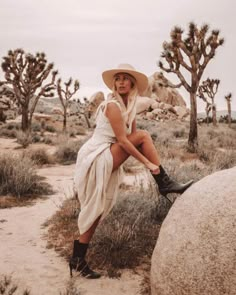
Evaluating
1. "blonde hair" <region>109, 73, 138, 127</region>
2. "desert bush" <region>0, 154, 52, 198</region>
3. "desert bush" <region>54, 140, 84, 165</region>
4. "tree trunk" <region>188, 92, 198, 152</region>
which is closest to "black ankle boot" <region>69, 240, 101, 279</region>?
"blonde hair" <region>109, 73, 138, 127</region>

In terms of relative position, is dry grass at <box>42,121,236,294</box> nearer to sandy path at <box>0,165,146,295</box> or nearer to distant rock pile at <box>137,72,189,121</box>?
sandy path at <box>0,165,146,295</box>

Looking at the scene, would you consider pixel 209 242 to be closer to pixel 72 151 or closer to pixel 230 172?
pixel 230 172

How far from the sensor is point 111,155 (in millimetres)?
3326

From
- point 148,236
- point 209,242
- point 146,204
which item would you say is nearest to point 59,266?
point 148,236

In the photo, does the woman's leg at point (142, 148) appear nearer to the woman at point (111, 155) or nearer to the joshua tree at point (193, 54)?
the woman at point (111, 155)

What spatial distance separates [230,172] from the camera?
2816 mm

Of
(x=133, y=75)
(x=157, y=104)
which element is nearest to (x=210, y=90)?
(x=157, y=104)

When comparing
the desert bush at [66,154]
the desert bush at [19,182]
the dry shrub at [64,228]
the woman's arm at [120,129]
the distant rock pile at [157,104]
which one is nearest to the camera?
the woman's arm at [120,129]

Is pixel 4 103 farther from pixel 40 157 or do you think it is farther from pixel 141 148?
pixel 141 148

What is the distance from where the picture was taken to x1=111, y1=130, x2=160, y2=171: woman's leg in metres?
3.31

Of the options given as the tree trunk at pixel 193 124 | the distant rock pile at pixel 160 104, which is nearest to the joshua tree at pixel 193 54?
the tree trunk at pixel 193 124

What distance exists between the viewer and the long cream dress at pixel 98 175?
3.32 m

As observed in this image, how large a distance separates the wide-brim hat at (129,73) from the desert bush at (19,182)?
3.44m

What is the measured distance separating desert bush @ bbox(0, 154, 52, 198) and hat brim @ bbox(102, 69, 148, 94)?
3.43 metres
